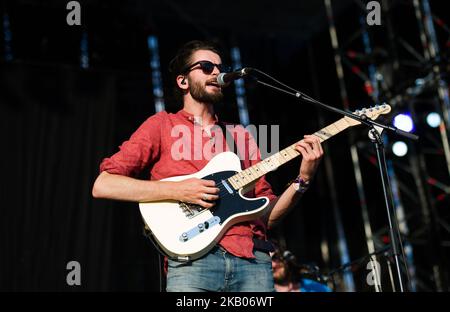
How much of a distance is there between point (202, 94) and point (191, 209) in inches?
27.0

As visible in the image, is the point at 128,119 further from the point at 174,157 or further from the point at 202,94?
the point at 174,157

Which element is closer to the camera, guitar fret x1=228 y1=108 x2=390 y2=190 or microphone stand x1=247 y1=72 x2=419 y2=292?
microphone stand x1=247 y1=72 x2=419 y2=292

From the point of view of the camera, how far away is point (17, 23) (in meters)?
7.21

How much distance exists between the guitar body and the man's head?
461 mm

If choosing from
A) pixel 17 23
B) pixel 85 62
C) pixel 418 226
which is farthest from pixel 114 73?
pixel 418 226

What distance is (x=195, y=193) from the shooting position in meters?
2.47

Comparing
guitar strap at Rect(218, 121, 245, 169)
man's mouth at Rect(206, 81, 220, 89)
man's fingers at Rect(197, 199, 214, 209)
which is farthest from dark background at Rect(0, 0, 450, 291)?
man's fingers at Rect(197, 199, 214, 209)

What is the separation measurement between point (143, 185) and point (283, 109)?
23.2 feet

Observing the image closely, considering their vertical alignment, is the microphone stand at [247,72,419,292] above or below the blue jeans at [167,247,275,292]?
Answer: above

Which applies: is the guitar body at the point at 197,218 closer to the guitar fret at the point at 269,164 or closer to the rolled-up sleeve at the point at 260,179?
the guitar fret at the point at 269,164

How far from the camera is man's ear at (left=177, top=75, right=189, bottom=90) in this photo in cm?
299

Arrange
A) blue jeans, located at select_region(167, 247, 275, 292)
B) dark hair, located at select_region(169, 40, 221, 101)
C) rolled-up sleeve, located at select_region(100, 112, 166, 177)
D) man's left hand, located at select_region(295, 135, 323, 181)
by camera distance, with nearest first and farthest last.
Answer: blue jeans, located at select_region(167, 247, 275, 292)
rolled-up sleeve, located at select_region(100, 112, 166, 177)
man's left hand, located at select_region(295, 135, 323, 181)
dark hair, located at select_region(169, 40, 221, 101)

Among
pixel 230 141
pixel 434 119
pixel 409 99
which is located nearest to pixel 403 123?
pixel 230 141

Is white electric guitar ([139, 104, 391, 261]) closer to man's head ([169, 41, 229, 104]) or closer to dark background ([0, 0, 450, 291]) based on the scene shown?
man's head ([169, 41, 229, 104])
